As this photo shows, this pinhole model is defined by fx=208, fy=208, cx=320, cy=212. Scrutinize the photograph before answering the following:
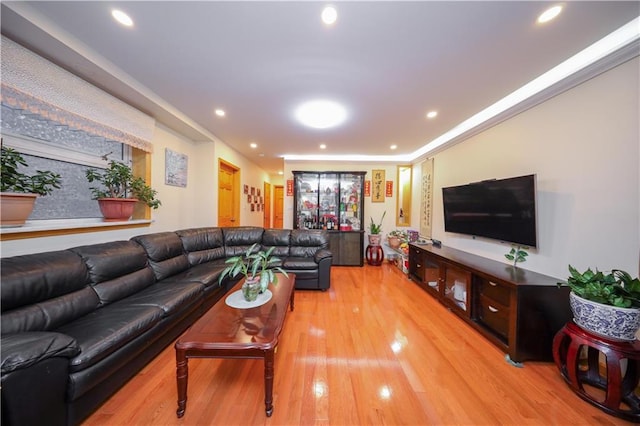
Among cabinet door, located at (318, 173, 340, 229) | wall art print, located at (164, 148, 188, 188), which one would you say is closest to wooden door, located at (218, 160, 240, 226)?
wall art print, located at (164, 148, 188, 188)

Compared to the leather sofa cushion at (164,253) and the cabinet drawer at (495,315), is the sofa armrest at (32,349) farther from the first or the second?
the cabinet drawer at (495,315)

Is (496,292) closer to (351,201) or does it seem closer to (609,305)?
Answer: (609,305)

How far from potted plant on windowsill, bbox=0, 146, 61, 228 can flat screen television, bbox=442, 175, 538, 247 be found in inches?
158

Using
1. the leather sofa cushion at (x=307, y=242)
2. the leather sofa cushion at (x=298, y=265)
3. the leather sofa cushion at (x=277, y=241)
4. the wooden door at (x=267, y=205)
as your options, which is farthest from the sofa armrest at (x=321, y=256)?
the wooden door at (x=267, y=205)

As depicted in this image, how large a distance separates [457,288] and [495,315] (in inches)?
21.3

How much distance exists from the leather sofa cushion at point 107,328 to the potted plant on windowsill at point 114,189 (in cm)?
105

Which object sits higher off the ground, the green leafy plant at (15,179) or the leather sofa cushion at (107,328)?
the green leafy plant at (15,179)

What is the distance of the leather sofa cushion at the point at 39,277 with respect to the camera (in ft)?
4.08

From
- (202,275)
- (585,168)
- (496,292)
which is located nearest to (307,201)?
(202,275)

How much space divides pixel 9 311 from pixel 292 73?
2.52m

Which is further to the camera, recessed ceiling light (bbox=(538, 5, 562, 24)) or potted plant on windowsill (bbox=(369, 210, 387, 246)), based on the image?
potted plant on windowsill (bbox=(369, 210, 387, 246))

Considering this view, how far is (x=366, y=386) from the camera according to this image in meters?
1.46

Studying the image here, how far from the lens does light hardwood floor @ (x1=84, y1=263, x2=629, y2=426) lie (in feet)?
4.11

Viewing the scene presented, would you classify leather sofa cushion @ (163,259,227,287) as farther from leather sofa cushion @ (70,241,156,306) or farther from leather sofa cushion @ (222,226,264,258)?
leather sofa cushion @ (222,226,264,258)
